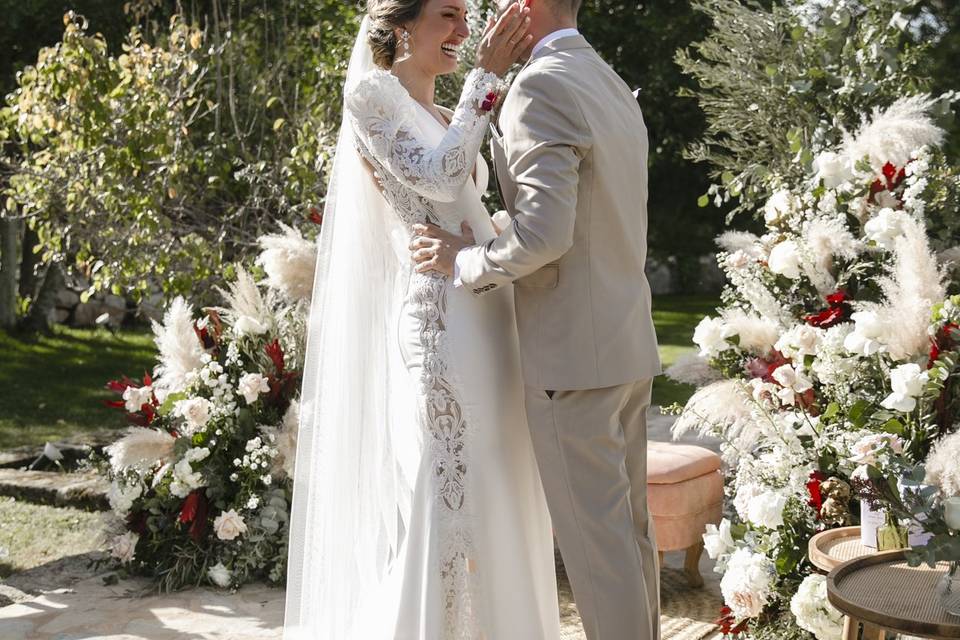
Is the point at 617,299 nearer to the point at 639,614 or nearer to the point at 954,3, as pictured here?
the point at 639,614

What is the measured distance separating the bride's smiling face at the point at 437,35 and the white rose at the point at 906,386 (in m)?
1.50

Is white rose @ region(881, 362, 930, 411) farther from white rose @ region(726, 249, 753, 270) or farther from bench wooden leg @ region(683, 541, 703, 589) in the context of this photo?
bench wooden leg @ region(683, 541, 703, 589)

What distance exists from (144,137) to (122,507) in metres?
2.40

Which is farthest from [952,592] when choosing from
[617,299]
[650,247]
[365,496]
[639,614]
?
[650,247]

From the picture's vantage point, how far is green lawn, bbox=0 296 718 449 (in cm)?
813

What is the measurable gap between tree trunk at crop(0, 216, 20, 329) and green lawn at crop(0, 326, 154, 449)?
1.30 ft

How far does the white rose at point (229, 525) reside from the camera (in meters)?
4.56

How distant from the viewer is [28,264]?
1234 cm

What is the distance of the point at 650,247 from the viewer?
56.7 feet

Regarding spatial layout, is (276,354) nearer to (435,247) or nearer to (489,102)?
(435,247)

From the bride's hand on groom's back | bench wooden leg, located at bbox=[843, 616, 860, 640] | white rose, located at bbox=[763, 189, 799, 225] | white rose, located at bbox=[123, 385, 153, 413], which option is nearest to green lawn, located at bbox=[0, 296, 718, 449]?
white rose, located at bbox=[123, 385, 153, 413]

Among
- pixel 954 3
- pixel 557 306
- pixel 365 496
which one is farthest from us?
pixel 954 3

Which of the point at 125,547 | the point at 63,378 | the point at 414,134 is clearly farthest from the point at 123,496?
the point at 63,378

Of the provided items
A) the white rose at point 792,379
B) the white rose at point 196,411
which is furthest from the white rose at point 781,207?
the white rose at point 196,411
